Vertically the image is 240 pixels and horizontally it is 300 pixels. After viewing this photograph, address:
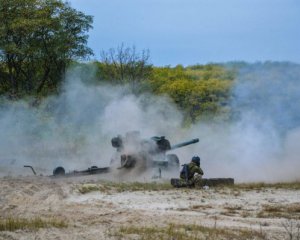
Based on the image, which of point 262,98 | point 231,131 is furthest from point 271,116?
point 231,131

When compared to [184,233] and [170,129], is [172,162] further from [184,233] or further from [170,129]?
[184,233]

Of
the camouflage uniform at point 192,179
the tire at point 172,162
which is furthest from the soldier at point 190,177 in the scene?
the tire at point 172,162

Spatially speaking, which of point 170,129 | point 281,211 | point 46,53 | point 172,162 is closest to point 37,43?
point 46,53

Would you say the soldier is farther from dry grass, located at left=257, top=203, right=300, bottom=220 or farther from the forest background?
the forest background

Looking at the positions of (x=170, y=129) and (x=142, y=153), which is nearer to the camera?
(x=142, y=153)

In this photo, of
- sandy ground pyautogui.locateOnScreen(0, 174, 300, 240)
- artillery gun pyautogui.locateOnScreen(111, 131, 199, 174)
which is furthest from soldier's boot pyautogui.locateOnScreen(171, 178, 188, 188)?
artillery gun pyautogui.locateOnScreen(111, 131, 199, 174)

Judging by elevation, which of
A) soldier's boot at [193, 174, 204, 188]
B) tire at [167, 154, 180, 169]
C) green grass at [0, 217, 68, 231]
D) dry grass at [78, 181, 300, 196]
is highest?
tire at [167, 154, 180, 169]

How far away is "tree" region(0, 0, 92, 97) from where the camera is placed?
42.0 m

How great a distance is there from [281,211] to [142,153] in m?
10.3

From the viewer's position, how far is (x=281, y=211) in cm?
1495

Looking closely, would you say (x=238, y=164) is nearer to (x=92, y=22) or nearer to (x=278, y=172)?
(x=278, y=172)

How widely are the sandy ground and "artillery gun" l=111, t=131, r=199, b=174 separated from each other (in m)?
3.69

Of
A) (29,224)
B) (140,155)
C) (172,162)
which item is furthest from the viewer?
(172,162)

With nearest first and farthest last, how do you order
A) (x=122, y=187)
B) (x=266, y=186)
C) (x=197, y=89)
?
(x=122, y=187)
(x=266, y=186)
(x=197, y=89)
